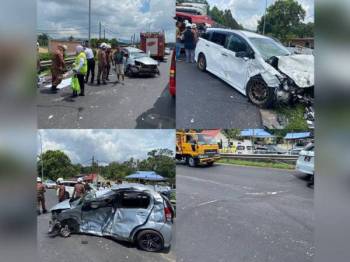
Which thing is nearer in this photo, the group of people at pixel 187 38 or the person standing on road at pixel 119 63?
the group of people at pixel 187 38

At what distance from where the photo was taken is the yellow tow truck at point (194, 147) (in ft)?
11.8

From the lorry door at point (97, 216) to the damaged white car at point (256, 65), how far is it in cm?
136

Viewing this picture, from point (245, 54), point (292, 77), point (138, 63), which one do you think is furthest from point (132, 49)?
point (292, 77)

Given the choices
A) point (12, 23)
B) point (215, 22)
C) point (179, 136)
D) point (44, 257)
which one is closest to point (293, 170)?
point (179, 136)

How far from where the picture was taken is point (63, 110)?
3629 mm

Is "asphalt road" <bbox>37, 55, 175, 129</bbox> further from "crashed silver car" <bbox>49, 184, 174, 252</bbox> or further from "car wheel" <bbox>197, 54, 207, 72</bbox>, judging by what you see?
"crashed silver car" <bbox>49, 184, 174, 252</bbox>

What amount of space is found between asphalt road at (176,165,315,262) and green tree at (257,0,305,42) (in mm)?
1130

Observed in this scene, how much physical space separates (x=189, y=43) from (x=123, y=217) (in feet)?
4.91

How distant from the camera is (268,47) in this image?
3.65 metres

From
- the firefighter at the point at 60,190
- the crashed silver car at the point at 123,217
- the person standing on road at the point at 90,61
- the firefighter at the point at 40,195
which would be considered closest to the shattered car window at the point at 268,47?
the person standing on road at the point at 90,61

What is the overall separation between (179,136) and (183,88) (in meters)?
0.39

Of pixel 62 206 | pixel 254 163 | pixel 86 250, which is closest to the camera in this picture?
pixel 86 250

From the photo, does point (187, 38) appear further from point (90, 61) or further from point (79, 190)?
point (79, 190)

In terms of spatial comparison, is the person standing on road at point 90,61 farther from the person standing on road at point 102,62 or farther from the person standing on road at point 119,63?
the person standing on road at point 119,63
